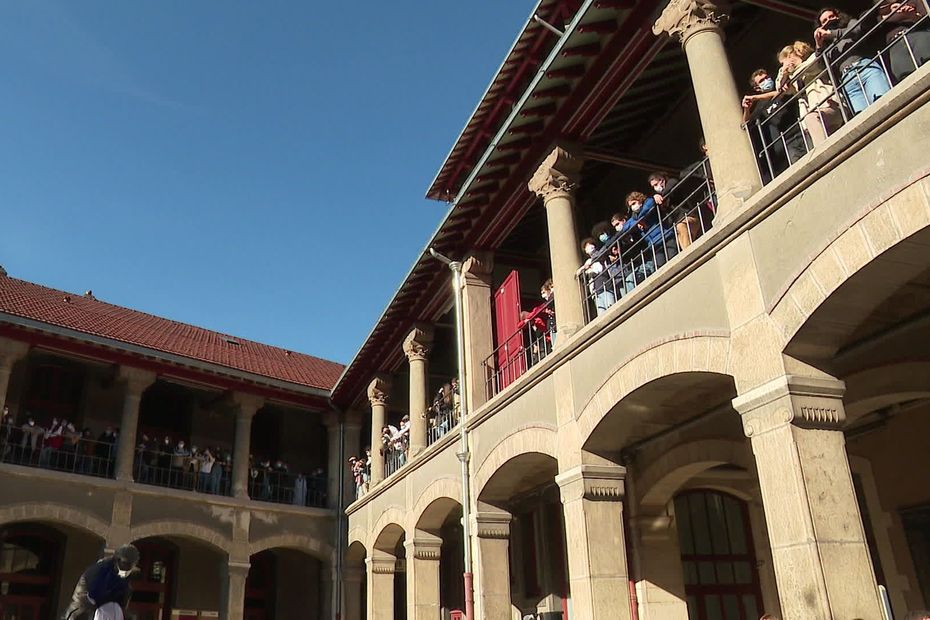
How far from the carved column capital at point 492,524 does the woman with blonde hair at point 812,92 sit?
23.9 feet

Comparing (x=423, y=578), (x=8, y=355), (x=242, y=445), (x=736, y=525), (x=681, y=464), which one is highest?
(x=8, y=355)

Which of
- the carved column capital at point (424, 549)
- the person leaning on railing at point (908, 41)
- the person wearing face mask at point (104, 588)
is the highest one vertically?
the person leaning on railing at point (908, 41)

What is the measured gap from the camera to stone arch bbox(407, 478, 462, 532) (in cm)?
1292

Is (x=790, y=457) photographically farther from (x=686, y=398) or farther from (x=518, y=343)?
(x=518, y=343)

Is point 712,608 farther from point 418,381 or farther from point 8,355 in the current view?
point 8,355

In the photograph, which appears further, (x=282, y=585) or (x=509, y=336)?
(x=282, y=585)

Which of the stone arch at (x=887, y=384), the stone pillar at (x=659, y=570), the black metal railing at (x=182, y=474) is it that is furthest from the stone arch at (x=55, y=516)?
the stone arch at (x=887, y=384)

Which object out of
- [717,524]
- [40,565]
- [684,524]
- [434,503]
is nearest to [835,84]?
[684,524]

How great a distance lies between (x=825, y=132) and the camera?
21.3 feet

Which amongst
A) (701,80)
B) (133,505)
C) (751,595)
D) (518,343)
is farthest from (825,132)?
(133,505)

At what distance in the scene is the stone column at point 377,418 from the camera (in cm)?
1764

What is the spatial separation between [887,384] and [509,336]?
5.67 metres

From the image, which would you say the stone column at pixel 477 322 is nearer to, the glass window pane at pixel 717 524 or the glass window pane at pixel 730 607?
the glass window pane at pixel 717 524

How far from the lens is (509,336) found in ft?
41.0
